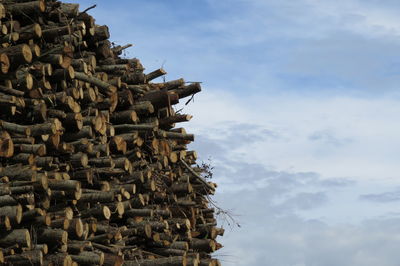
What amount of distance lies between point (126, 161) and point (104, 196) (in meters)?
0.76

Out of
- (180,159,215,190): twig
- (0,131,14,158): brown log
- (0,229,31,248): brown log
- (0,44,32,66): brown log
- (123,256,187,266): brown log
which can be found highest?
(180,159,215,190): twig

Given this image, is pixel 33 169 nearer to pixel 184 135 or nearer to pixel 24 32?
pixel 24 32

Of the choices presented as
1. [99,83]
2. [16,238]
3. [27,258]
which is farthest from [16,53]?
[27,258]

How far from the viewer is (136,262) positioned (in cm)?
938

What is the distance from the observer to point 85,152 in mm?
8758

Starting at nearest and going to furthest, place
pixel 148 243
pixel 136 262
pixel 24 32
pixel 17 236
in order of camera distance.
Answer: pixel 17 236 < pixel 24 32 < pixel 136 262 < pixel 148 243

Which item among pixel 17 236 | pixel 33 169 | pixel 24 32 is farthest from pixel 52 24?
pixel 17 236

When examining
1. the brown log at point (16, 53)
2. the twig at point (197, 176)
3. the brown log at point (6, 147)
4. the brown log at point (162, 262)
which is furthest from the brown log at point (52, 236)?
the twig at point (197, 176)

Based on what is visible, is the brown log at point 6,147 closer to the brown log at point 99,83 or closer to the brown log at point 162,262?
the brown log at point 99,83

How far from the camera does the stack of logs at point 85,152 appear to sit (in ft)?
25.7

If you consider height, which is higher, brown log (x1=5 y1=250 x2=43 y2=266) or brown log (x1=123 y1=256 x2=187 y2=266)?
brown log (x1=123 y1=256 x2=187 y2=266)

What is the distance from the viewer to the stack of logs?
7.82 metres

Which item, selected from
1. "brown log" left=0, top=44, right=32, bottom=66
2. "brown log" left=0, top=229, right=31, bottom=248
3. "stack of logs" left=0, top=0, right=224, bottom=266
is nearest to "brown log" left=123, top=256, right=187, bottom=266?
"stack of logs" left=0, top=0, right=224, bottom=266

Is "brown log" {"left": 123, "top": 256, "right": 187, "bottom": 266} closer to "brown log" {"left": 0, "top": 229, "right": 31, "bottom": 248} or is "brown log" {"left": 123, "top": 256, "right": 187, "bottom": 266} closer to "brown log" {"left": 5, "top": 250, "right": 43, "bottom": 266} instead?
"brown log" {"left": 5, "top": 250, "right": 43, "bottom": 266}
